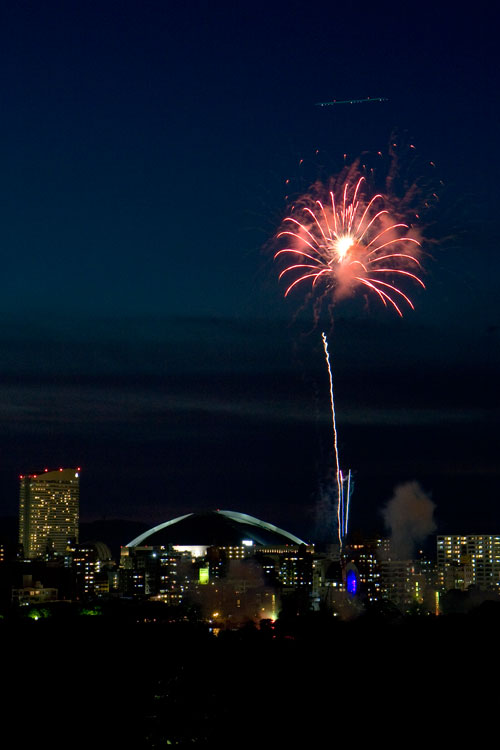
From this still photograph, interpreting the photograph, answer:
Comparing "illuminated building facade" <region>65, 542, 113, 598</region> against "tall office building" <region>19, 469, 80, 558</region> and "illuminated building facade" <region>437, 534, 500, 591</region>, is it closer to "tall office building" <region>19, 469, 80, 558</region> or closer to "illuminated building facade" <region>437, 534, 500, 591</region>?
"illuminated building facade" <region>437, 534, 500, 591</region>

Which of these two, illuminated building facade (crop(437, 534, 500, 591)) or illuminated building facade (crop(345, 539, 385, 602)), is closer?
illuminated building facade (crop(345, 539, 385, 602))

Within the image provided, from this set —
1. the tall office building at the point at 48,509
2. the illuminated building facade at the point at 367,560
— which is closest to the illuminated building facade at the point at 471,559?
the illuminated building facade at the point at 367,560

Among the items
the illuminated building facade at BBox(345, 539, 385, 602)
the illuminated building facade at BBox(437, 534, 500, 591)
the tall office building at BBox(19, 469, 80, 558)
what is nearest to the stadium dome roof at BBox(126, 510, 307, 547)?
the illuminated building facade at BBox(437, 534, 500, 591)

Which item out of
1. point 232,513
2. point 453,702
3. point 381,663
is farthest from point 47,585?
point 453,702

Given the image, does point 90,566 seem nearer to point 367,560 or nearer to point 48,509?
point 367,560

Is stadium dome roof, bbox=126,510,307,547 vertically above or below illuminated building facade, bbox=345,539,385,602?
above

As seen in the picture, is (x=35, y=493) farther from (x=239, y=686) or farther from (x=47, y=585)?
(x=239, y=686)

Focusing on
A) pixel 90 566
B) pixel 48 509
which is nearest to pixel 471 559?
pixel 90 566
